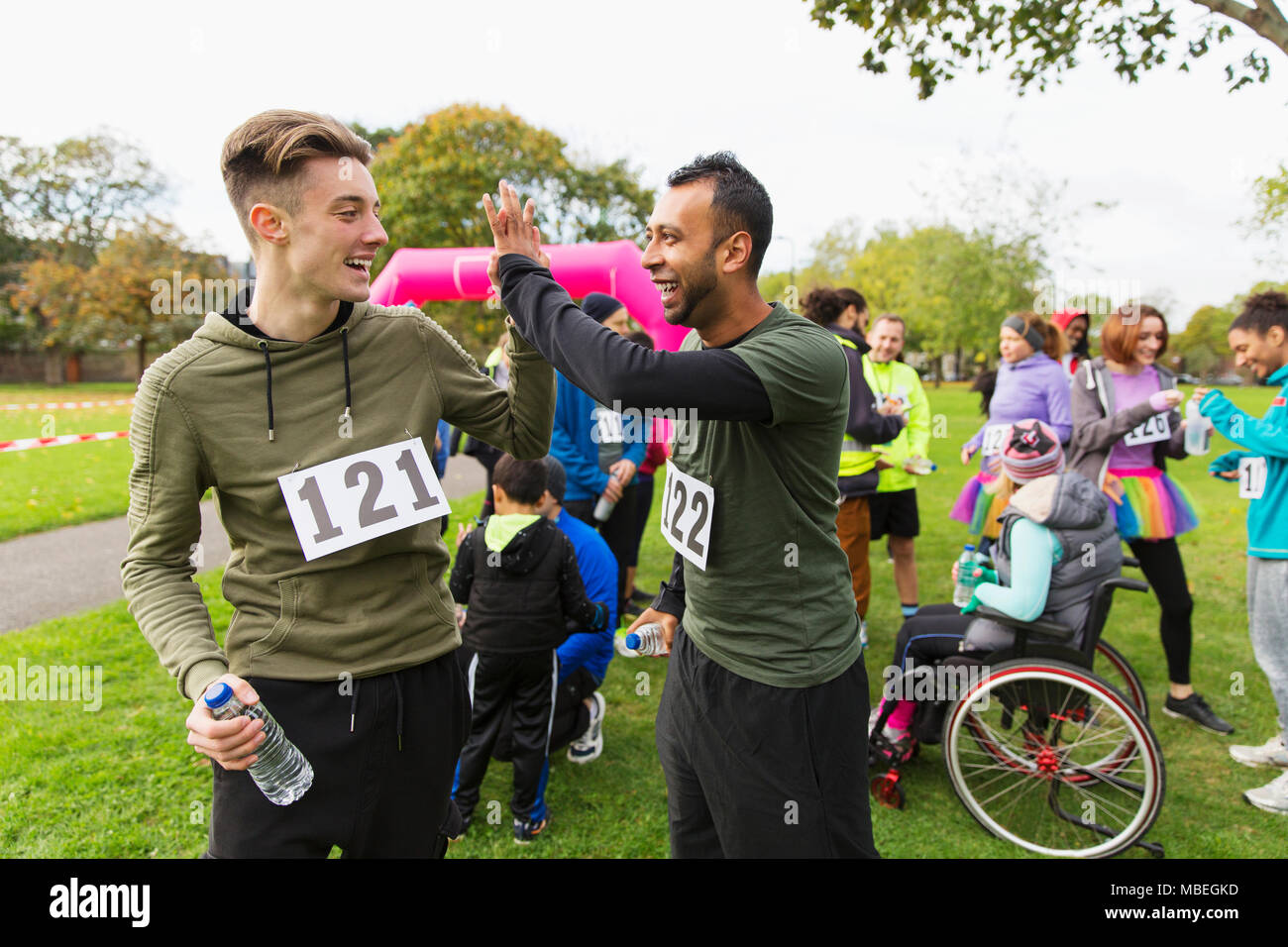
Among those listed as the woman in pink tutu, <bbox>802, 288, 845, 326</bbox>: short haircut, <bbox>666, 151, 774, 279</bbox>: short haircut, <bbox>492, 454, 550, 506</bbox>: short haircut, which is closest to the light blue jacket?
the woman in pink tutu

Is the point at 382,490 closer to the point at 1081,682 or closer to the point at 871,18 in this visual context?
the point at 1081,682

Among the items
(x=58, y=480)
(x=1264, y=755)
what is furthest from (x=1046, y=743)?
(x=58, y=480)

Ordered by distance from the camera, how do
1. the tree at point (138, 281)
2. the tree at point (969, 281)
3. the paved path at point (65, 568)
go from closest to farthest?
1. the paved path at point (65, 568)
2. the tree at point (969, 281)
3. the tree at point (138, 281)

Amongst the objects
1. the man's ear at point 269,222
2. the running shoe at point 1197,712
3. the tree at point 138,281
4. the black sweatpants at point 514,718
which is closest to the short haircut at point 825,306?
the black sweatpants at point 514,718

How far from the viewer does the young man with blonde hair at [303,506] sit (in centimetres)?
157

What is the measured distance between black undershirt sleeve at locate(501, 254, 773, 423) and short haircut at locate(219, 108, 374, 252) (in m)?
0.51

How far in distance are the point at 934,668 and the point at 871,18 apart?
4335 mm

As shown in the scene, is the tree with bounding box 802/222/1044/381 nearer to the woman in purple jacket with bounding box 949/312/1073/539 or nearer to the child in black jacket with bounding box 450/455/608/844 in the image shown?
the woman in purple jacket with bounding box 949/312/1073/539

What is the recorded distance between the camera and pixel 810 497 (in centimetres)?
179

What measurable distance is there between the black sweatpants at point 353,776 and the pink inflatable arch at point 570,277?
26.6 feet

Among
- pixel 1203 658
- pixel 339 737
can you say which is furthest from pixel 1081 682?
pixel 1203 658

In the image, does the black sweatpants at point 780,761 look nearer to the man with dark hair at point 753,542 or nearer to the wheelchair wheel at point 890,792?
the man with dark hair at point 753,542

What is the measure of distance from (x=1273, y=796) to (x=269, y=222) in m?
4.39

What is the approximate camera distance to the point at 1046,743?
125 inches
